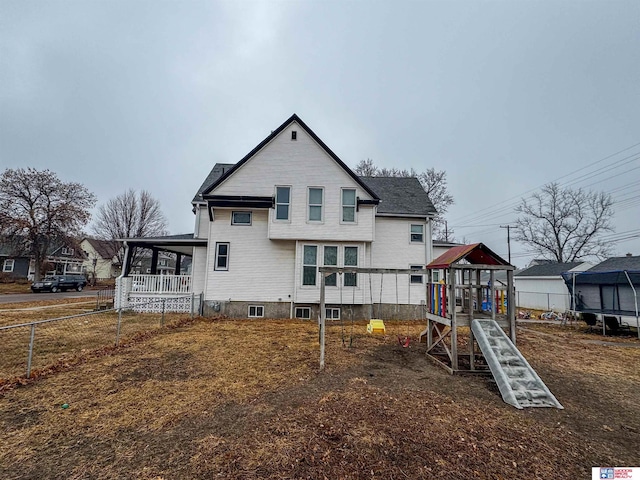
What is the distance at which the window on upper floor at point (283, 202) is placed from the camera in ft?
43.8

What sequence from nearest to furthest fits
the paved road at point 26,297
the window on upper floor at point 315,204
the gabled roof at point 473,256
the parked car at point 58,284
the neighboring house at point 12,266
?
1. the gabled roof at point 473,256
2. the window on upper floor at point 315,204
3. the paved road at point 26,297
4. the parked car at point 58,284
5. the neighboring house at point 12,266

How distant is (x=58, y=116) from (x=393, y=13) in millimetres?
29609

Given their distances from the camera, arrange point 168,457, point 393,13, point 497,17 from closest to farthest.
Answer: point 168,457 → point 497,17 → point 393,13

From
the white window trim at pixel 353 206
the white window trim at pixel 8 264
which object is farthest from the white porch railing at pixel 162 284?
the white window trim at pixel 8 264

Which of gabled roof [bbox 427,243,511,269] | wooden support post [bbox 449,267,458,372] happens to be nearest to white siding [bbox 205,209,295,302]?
gabled roof [bbox 427,243,511,269]

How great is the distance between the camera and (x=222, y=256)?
541 inches

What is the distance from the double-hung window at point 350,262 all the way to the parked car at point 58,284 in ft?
107

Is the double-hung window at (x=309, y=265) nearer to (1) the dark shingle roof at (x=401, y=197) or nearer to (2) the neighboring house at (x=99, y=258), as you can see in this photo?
(1) the dark shingle roof at (x=401, y=197)

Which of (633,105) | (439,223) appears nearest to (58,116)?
(439,223)

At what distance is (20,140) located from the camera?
30.5m

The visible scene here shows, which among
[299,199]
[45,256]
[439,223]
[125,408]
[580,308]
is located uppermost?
[439,223]

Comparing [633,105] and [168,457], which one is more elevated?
[633,105]

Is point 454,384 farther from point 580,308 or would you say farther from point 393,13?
point 393,13

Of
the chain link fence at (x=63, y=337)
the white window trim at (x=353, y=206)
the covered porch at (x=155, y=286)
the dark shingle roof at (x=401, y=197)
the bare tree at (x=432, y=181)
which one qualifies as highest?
the bare tree at (x=432, y=181)
